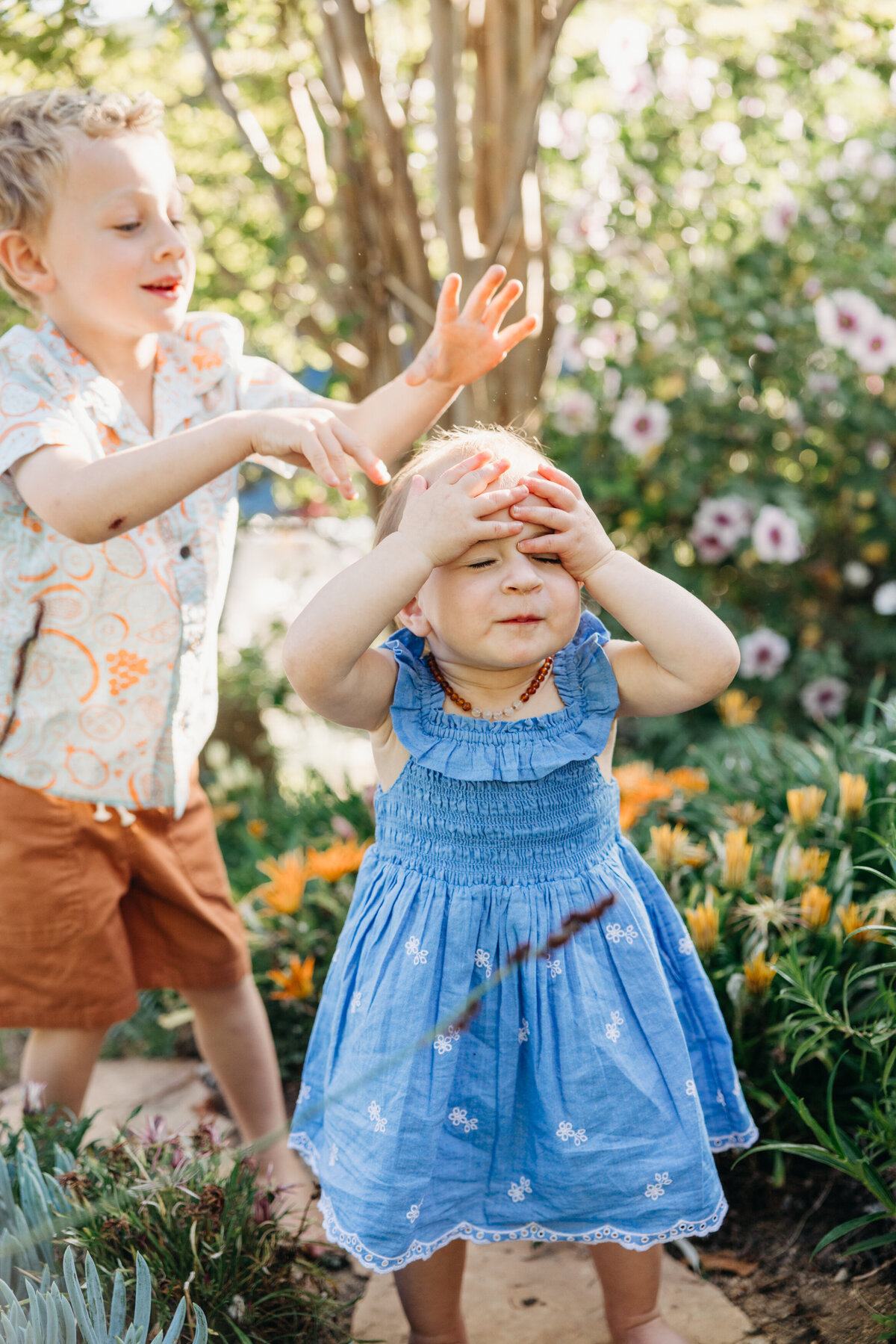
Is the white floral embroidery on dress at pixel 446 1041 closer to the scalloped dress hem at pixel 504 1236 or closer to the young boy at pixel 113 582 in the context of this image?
the scalloped dress hem at pixel 504 1236

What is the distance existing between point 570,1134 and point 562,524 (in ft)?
2.57

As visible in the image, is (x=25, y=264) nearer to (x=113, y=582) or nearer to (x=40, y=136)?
(x=40, y=136)

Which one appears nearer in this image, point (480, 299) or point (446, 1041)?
point (446, 1041)

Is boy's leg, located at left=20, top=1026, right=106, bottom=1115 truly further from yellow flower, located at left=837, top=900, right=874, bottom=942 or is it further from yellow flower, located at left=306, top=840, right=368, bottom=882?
yellow flower, located at left=837, top=900, right=874, bottom=942

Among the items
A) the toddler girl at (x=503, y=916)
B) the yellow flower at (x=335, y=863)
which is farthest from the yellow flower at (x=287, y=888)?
the toddler girl at (x=503, y=916)

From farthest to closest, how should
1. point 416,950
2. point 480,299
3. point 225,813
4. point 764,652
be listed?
point 764,652
point 225,813
point 480,299
point 416,950

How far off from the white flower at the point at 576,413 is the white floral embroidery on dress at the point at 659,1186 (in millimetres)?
3119

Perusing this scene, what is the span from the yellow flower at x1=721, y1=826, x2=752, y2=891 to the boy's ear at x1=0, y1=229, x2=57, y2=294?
4.96 ft

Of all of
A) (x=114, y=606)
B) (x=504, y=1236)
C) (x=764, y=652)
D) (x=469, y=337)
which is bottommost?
(x=504, y=1236)

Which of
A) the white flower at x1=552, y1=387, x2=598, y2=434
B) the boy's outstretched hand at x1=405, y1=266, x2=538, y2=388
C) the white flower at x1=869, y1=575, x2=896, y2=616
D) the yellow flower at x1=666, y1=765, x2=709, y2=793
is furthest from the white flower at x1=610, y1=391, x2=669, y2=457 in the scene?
the boy's outstretched hand at x1=405, y1=266, x2=538, y2=388

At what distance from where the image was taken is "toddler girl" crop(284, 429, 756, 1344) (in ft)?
4.91

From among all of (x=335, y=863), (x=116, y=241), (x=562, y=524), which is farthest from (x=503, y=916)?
(x=116, y=241)

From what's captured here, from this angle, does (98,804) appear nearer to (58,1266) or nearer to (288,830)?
(58,1266)

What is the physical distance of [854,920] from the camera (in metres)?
1.95
